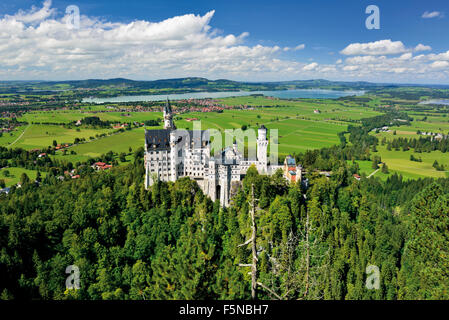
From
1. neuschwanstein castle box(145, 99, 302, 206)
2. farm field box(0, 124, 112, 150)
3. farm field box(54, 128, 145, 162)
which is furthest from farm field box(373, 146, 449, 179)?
farm field box(0, 124, 112, 150)

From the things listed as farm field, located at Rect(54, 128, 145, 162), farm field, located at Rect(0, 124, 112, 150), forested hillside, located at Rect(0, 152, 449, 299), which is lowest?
forested hillside, located at Rect(0, 152, 449, 299)

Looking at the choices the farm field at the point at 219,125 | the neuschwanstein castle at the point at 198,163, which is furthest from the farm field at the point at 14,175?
→ the neuschwanstein castle at the point at 198,163

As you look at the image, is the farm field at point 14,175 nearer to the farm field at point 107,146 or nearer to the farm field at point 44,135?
the farm field at point 107,146

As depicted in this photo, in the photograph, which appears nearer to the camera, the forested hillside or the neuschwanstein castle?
the forested hillside

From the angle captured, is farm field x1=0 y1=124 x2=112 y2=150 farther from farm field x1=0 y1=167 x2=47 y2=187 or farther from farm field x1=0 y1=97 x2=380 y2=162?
farm field x1=0 y1=167 x2=47 y2=187

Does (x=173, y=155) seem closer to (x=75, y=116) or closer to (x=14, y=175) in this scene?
(x=14, y=175)

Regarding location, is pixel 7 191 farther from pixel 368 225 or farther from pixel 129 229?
pixel 368 225

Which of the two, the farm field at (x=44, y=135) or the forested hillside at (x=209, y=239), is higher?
the farm field at (x=44, y=135)

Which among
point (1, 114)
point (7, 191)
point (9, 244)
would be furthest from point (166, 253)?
point (1, 114)
